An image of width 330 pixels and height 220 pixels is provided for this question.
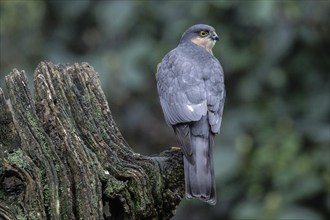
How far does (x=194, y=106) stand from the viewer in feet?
21.4

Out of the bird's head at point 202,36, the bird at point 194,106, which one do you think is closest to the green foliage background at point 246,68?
the bird's head at point 202,36

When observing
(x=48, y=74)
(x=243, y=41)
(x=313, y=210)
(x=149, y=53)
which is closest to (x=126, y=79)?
(x=149, y=53)

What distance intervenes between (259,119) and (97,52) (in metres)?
2.11

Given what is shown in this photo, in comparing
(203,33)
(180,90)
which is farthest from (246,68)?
(180,90)

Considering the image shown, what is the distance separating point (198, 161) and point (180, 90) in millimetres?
935

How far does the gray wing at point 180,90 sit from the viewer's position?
255 inches

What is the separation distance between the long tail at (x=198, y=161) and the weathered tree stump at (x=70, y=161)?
0.10 m

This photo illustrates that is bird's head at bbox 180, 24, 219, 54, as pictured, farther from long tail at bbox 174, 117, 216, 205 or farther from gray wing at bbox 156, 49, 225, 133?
long tail at bbox 174, 117, 216, 205

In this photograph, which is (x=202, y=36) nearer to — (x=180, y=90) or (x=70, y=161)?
(x=180, y=90)

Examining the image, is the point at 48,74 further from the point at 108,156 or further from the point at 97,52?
the point at 97,52

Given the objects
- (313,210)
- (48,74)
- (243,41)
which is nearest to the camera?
(48,74)

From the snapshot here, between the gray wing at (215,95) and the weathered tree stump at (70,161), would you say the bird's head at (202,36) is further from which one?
the weathered tree stump at (70,161)

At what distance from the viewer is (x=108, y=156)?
18.2ft

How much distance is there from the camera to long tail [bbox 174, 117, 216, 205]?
587 cm
